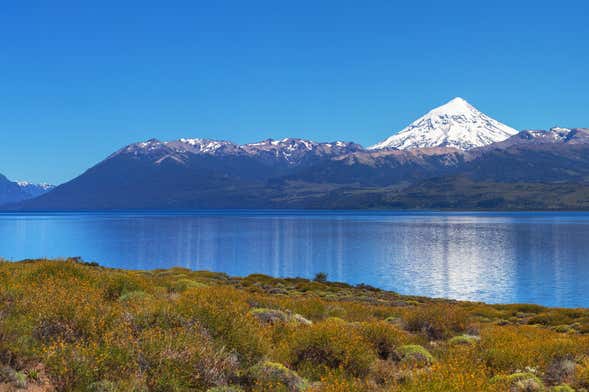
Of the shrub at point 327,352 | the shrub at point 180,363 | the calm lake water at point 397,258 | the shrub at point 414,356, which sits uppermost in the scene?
A: the shrub at point 180,363

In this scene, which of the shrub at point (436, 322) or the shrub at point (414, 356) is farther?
the shrub at point (436, 322)

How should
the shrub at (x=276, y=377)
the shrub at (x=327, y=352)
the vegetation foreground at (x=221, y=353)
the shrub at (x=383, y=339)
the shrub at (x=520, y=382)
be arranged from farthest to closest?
1. the shrub at (x=383, y=339)
2. the shrub at (x=327, y=352)
3. the shrub at (x=520, y=382)
4. the shrub at (x=276, y=377)
5. the vegetation foreground at (x=221, y=353)

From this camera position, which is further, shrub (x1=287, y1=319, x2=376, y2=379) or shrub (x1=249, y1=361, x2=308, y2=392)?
shrub (x1=287, y1=319, x2=376, y2=379)

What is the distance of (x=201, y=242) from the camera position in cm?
15450

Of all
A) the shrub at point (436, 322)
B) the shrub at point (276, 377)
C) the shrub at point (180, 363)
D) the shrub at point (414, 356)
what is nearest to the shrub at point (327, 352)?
the shrub at point (276, 377)

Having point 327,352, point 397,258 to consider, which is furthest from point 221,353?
point 397,258

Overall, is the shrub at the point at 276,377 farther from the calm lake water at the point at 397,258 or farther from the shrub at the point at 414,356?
the calm lake water at the point at 397,258

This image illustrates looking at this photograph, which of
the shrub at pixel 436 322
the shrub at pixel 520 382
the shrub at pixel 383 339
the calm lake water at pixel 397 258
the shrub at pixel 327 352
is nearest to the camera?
the shrub at pixel 520 382

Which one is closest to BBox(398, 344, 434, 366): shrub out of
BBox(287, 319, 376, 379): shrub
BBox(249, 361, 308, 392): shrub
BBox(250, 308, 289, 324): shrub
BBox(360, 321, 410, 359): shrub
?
BBox(360, 321, 410, 359): shrub

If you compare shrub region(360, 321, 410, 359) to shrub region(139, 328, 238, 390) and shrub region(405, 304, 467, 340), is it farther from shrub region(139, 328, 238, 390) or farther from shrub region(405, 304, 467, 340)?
shrub region(139, 328, 238, 390)

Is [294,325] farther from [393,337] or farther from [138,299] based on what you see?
[138,299]

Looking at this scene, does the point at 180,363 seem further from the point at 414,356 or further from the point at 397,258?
the point at 397,258

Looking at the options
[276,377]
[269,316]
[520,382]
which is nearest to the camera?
[276,377]

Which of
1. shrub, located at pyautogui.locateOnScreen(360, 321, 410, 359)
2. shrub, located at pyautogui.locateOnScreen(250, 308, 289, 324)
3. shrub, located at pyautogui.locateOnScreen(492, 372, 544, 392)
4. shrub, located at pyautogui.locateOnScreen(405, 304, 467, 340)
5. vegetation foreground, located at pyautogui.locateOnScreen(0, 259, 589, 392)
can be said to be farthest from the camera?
shrub, located at pyautogui.locateOnScreen(405, 304, 467, 340)
